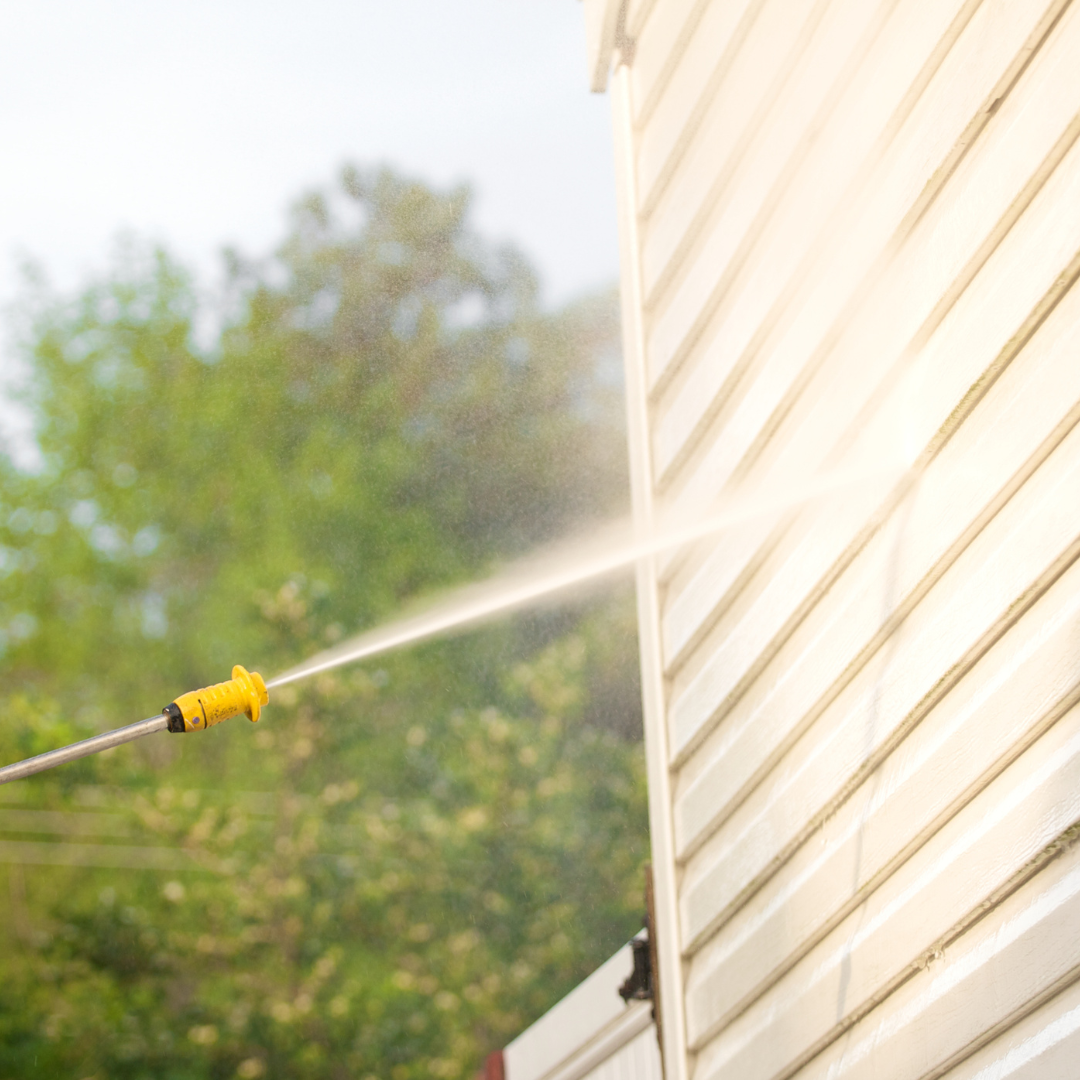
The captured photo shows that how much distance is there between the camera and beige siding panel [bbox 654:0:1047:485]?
3.62ft

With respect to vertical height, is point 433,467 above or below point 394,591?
above

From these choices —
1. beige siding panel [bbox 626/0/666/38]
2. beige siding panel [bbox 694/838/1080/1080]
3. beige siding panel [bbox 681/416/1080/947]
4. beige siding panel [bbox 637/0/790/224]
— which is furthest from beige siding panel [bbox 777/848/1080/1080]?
beige siding panel [bbox 626/0/666/38]

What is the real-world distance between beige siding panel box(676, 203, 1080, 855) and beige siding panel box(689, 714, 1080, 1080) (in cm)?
23

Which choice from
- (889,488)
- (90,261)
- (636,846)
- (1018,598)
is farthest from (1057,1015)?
(90,261)

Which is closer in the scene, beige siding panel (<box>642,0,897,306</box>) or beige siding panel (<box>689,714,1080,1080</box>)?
beige siding panel (<box>689,714,1080,1080</box>)

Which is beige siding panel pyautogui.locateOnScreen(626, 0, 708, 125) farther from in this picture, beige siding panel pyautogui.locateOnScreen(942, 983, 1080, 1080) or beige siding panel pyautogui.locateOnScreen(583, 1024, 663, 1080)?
beige siding panel pyautogui.locateOnScreen(583, 1024, 663, 1080)

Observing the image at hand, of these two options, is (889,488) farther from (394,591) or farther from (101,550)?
(101,550)

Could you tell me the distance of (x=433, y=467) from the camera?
1079 centimetres

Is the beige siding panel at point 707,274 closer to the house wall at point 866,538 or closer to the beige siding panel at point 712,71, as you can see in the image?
the house wall at point 866,538

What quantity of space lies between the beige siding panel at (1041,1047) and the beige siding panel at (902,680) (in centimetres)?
29

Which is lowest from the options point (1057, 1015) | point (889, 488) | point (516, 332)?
point (1057, 1015)

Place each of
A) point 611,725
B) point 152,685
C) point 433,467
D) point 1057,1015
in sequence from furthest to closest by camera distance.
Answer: point 433,467 → point 152,685 → point 611,725 → point 1057,1015

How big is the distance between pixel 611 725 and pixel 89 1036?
4.43m

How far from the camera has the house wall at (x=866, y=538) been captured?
3.22 feet
